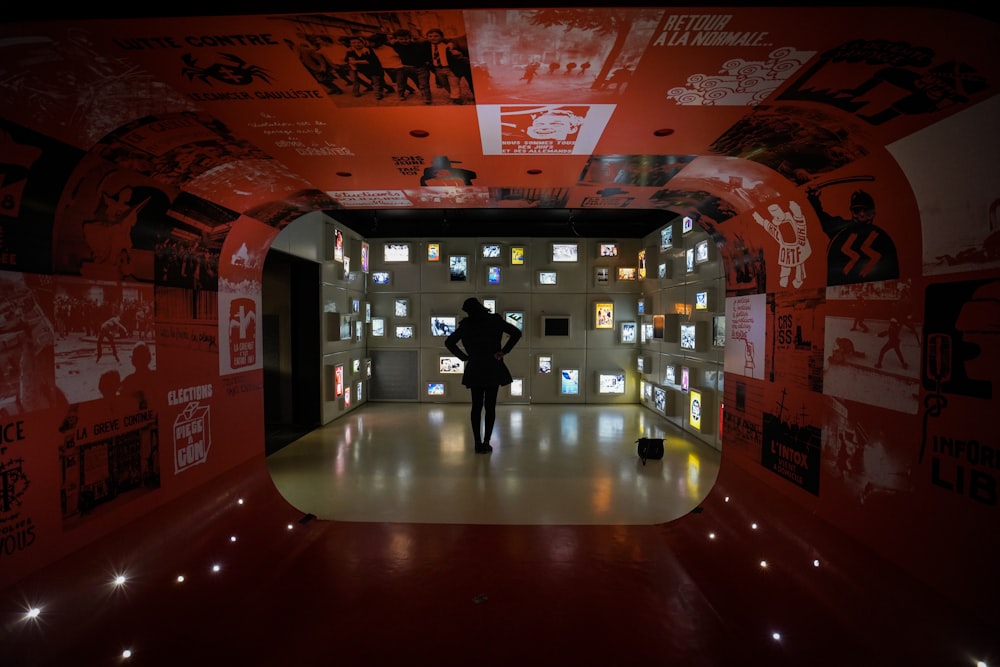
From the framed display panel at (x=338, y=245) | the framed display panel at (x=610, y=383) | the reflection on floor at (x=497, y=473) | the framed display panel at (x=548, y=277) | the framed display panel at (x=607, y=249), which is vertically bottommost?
the reflection on floor at (x=497, y=473)

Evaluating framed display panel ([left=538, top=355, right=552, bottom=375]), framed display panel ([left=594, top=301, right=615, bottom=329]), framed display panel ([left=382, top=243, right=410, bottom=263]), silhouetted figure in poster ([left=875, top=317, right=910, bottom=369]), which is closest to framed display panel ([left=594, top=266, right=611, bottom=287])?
framed display panel ([left=594, top=301, right=615, bottom=329])

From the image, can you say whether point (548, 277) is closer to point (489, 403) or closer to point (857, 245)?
point (489, 403)

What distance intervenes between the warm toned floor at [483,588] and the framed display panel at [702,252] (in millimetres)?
3054

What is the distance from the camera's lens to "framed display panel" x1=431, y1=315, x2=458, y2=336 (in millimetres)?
8375

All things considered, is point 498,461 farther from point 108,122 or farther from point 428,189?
point 108,122

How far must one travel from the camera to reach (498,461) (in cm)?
482

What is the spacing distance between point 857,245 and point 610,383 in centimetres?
644

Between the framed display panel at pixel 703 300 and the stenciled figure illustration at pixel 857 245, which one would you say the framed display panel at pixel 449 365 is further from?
the stenciled figure illustration at pixel 857 245

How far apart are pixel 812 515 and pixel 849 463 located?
50 centimetres

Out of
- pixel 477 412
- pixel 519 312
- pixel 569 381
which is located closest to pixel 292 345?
pixel 477 412

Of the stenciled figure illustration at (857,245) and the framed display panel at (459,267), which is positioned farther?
the framed display panel at (459,267)

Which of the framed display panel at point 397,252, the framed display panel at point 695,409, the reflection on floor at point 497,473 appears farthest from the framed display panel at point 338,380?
the framed display panel at point 695,409

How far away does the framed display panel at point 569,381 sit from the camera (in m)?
8.48

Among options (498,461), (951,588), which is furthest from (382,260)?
(951,588)
